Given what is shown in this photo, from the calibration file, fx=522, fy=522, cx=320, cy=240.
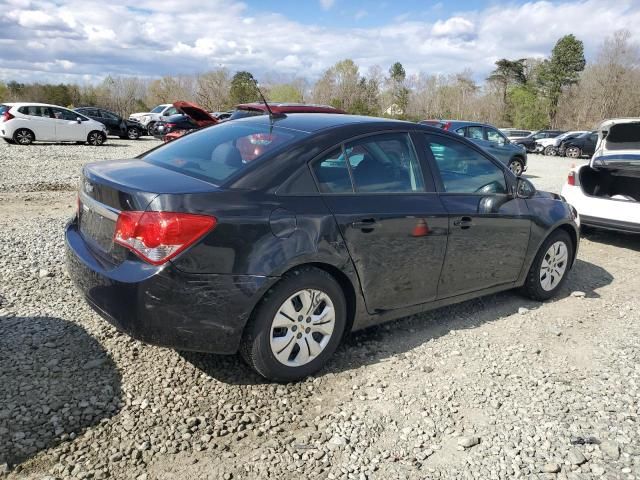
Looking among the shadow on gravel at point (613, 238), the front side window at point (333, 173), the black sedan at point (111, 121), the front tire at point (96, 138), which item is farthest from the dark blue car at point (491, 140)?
the black sedan at point (111, 121)

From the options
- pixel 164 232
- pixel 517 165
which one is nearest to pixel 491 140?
pixel 517 165

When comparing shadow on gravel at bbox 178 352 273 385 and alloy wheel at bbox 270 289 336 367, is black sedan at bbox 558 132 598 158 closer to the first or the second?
alloy wheel at bbox 270 289 336 367

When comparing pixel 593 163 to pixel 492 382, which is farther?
pixel 593 163

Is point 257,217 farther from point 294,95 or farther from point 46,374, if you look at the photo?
point 294,95

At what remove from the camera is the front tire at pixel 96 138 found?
2080 centimetres

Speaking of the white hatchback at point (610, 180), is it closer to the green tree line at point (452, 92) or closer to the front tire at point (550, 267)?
the front tire at point (550, 267)

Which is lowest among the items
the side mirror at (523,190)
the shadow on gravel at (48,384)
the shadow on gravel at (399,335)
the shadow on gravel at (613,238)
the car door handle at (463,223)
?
the shadow on gravel at (48,384)

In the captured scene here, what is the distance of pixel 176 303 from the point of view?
2.85 m

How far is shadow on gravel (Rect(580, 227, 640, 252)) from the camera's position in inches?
304

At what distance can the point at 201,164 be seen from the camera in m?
3.48

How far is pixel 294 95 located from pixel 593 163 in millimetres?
60800

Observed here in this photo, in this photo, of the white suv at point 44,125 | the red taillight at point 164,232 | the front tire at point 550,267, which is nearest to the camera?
the red taillight at point 164,232

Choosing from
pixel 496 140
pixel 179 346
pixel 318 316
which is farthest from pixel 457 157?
pixel 496 140

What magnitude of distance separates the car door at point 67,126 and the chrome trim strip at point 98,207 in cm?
1874
